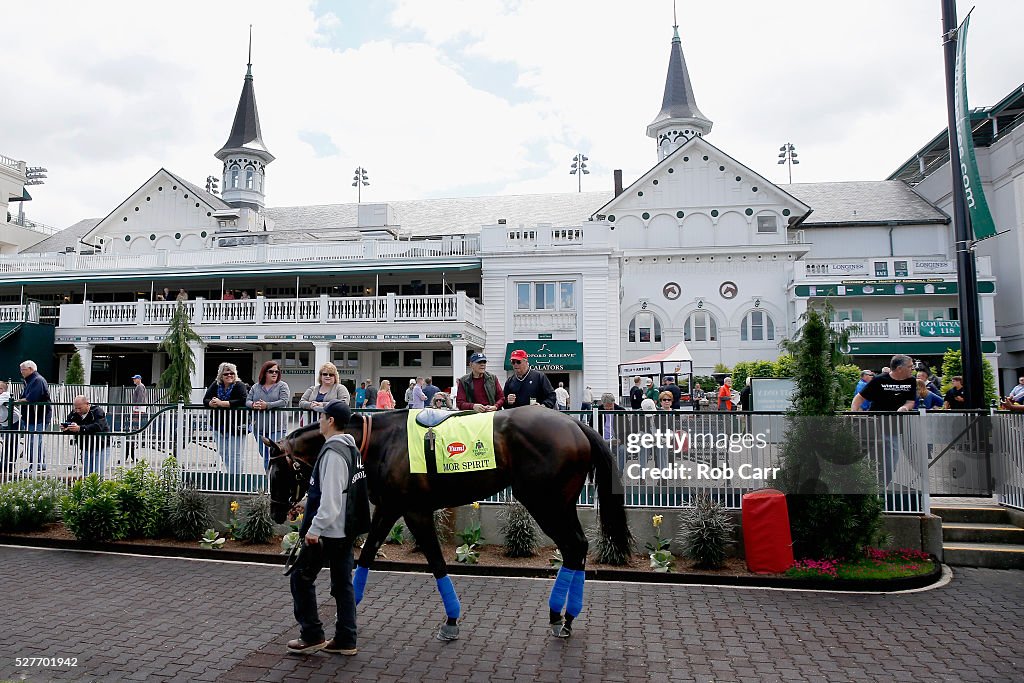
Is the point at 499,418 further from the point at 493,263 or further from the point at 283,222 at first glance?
the point at 283,222

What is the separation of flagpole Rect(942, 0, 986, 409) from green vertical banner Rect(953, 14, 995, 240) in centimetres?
7

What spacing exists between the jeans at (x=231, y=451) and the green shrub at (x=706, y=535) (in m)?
5.99

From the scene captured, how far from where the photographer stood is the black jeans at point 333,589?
518cm

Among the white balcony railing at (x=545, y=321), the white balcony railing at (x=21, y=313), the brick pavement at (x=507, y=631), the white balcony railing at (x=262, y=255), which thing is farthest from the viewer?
the white balcony railing at (x=262, y=255)

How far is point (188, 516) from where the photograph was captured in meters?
8.69

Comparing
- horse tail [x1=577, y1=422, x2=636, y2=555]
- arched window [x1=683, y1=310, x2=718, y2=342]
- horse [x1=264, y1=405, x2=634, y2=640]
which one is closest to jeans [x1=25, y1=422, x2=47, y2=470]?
horse [x1=264, y1=405, x2=634, y2=640]

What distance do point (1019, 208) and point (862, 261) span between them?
9421 millimetres

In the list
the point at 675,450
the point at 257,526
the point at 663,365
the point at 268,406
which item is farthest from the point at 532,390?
the point at 663,365

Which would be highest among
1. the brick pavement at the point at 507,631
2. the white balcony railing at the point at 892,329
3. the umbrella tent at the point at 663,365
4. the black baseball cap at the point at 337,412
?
the white balcony railing at the point at 892,329

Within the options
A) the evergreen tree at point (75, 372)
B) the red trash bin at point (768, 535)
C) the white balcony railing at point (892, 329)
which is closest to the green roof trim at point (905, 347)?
the white balcony railing at point (892, 329)

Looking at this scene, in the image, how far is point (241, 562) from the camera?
26.8ft

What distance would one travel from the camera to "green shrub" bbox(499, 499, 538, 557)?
817 centimetres

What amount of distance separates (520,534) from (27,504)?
676 centimetres

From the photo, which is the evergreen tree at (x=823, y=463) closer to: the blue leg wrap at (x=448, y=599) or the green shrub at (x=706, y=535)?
the green shrub at (x=706, y=535)
